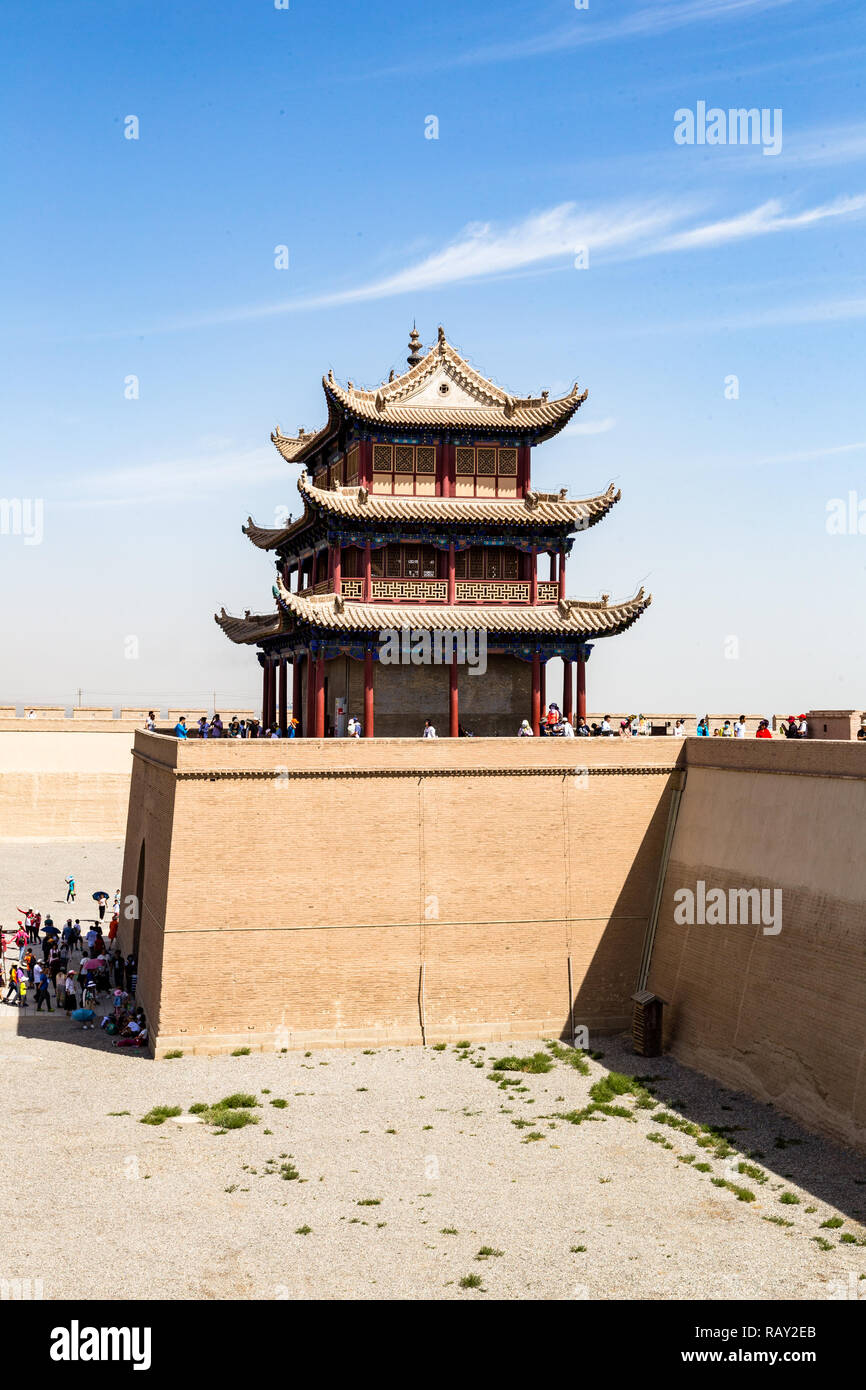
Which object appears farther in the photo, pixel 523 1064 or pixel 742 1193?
pixel 523 1064

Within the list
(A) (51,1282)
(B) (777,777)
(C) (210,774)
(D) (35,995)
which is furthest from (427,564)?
(A) (51,1282)

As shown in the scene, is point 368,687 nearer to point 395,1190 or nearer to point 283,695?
point 283,695

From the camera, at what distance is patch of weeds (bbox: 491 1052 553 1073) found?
2438cm

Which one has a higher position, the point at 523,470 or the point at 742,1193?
the point at 523,470

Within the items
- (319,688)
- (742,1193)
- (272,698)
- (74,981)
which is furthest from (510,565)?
(742,1193)

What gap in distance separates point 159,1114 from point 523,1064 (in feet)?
24.2

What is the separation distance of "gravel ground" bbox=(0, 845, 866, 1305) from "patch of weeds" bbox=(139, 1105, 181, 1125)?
20 cm

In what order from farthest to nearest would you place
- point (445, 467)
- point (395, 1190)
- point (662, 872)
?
point (445, 467) < point (662, 872) < point (395, 1190)

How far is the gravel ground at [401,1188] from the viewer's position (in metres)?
15.9

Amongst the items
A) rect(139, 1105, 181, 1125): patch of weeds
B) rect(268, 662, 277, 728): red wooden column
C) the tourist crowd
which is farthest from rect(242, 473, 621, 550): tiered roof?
rect(139, 1105, 181, 1125): patch of weeds

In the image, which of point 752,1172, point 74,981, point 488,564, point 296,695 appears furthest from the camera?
point 296,695

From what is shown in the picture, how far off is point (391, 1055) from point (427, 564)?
13.3 metres

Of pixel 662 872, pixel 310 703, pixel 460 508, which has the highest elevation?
pixel 460 508

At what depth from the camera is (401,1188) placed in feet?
61.4
